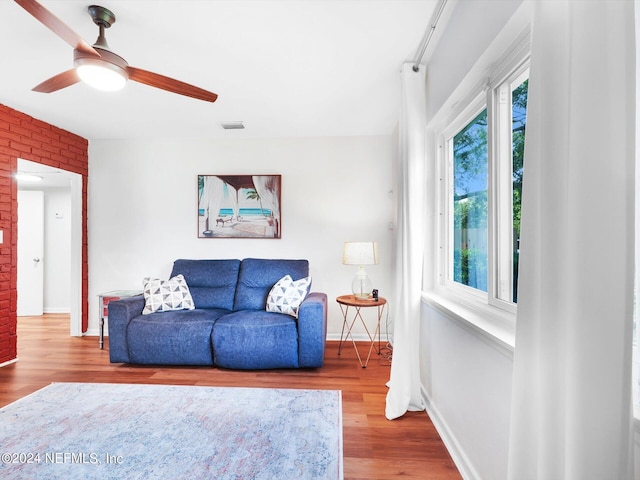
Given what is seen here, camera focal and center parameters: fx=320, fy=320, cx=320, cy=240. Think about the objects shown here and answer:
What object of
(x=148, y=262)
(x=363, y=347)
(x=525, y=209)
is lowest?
(x=363, y=347)

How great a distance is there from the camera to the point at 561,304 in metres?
0.75

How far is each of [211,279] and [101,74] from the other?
2.29m

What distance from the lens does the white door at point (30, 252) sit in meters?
5.19

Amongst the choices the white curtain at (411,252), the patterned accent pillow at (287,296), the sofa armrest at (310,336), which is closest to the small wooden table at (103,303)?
the patterned accent pillow at (287,296)

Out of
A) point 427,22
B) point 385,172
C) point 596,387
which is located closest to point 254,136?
point 385,172

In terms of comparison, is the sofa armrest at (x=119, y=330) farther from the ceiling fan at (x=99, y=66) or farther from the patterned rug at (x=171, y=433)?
the ceiling fan at (x=99, y=66)

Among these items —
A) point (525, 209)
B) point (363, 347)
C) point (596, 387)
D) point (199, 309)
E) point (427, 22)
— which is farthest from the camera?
point (363, 347)

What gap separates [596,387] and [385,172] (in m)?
3.46

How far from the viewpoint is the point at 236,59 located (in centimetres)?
234

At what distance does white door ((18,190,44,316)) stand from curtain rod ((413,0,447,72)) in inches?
241

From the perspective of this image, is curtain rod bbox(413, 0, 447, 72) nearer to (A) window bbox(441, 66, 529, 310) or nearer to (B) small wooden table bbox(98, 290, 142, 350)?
(A) window bbox(441, 66, 529, 310)

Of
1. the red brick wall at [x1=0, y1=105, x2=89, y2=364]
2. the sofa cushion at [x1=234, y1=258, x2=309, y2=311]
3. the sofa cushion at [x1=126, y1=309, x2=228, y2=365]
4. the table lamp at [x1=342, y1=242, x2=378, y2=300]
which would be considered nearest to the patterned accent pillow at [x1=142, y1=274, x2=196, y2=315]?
the sofa cushion at [x1=126, y1=309, x2=228, y2=365]

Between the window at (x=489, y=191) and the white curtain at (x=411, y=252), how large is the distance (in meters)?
0.23

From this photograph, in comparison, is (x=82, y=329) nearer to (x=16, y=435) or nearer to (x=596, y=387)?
(x=16, y=435)
